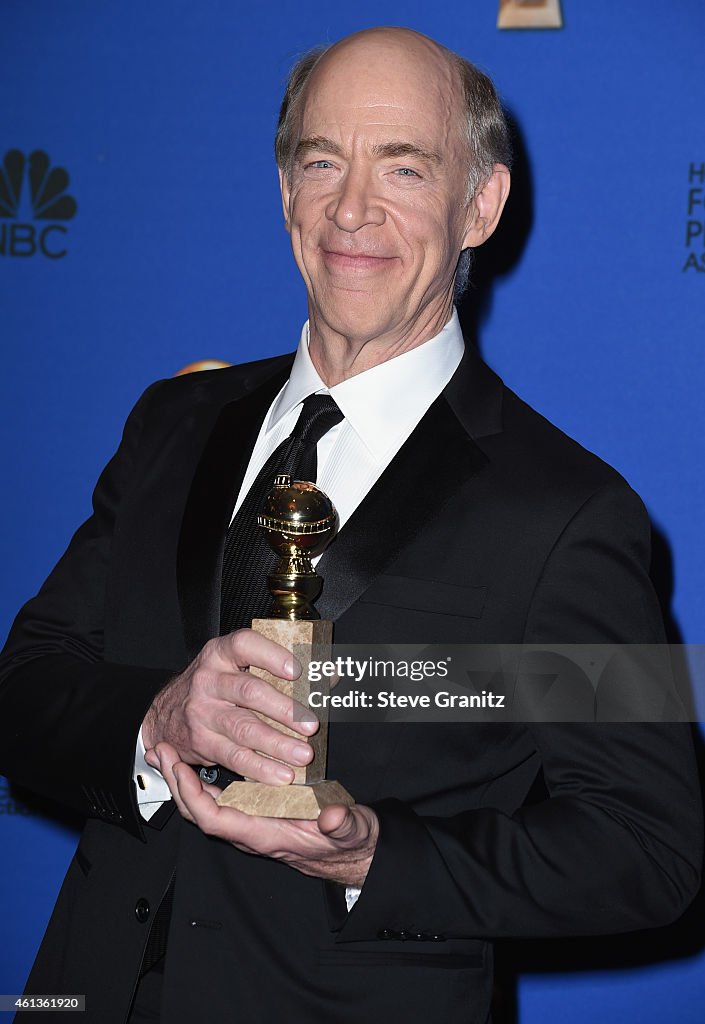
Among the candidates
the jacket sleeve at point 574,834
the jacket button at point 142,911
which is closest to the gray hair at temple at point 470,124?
the jacket sleeve at point 574,834

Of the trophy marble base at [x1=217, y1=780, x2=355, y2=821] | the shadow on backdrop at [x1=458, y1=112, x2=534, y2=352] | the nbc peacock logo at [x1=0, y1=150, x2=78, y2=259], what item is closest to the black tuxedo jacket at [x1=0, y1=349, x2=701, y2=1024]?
the trophy marble base at [x1=217, y1=780, x2=355, y2=821]

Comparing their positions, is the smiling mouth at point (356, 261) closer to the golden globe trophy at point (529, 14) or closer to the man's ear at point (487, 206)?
the man's ear at point (487, 206)

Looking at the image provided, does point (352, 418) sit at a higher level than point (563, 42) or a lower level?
lower

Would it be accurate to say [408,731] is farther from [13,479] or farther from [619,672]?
[13,479]

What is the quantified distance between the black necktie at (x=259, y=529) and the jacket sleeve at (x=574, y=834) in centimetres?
33

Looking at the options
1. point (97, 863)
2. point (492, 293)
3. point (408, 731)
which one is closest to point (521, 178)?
point (492, 293)

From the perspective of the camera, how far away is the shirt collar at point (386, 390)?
1.64 m

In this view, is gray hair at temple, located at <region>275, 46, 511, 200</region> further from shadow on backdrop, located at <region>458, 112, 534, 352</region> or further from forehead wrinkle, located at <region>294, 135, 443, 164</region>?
shadow on backdrop, located at <region>458, 112, 534, 352</region>

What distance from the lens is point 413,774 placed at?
1488 mm

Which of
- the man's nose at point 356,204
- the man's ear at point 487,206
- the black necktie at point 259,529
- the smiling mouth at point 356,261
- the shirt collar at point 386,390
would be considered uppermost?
the man's ear at point 487,206

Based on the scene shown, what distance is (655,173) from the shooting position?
93.6 inches

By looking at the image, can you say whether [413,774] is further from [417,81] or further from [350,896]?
[417,81]

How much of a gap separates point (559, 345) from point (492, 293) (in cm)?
19

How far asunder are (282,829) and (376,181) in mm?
910
